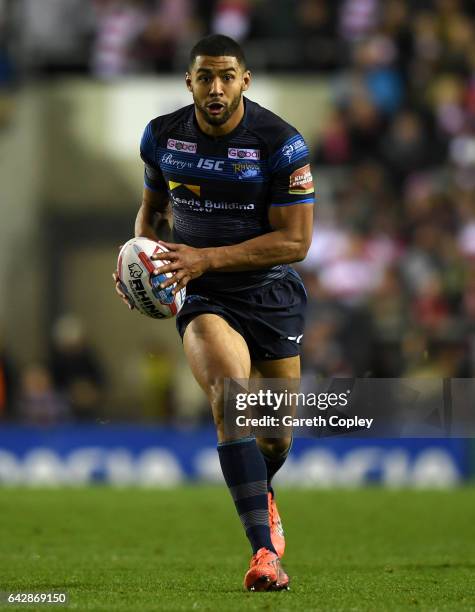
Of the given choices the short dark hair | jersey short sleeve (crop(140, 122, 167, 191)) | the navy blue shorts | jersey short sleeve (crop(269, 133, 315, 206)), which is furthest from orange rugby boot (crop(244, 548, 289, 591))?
the short dark hair

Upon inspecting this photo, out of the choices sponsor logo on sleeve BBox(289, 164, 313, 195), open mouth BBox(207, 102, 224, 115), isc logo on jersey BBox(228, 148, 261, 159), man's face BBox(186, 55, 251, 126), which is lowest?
sponsor logo on sleeve BBox(289, 164, 313, 195)

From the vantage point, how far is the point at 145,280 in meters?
7.00

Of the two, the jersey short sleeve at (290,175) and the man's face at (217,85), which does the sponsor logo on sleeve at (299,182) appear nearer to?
the jersey short sleeve at (290,175)

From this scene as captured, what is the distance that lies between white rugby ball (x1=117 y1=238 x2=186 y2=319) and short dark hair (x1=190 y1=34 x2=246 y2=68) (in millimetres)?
958

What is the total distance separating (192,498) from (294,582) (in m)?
6.32

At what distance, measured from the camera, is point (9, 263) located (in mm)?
19484

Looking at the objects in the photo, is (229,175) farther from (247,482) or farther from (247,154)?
(247,482)

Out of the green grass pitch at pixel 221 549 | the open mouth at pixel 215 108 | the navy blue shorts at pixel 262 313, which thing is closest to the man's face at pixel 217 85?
the open mouth at pixel 215 108

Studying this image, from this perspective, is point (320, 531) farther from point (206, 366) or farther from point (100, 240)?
point (100, 240)

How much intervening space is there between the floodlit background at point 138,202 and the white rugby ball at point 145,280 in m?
7.75

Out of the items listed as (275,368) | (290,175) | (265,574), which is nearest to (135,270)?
(290,175)

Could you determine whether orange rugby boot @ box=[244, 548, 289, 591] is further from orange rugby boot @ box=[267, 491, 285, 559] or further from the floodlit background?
the floodlit background

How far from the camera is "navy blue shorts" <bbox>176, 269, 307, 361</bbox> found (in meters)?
7.36

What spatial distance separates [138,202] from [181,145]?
12501 mm
